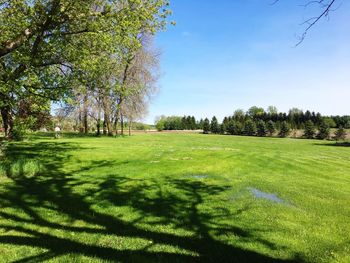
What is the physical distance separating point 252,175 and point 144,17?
8.96 m

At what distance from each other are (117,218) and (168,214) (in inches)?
54.0

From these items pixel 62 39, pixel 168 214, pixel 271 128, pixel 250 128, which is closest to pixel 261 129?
pixel 271 128

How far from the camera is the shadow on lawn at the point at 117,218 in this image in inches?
228

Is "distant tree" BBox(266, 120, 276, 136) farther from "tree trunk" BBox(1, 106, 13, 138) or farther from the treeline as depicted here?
"tree trunk" BBox(1, 106, 13, 138)

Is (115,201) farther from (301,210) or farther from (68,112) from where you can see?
(68,112)

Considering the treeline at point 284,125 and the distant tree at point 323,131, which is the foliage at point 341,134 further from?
the distant tree at point 323,131

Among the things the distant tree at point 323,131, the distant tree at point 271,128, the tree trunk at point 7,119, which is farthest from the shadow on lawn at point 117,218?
the distant tree at point 271,128

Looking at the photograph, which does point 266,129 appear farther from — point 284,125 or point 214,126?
point 214,126

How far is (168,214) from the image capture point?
8.20 metres

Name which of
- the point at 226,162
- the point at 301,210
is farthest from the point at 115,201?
the point at 226,162

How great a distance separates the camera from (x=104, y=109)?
40.3 m

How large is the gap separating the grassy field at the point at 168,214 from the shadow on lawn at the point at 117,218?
0.03 metres

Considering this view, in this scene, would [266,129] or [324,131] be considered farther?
[266,129]

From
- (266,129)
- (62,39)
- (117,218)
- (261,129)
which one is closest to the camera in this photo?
(117,218)
